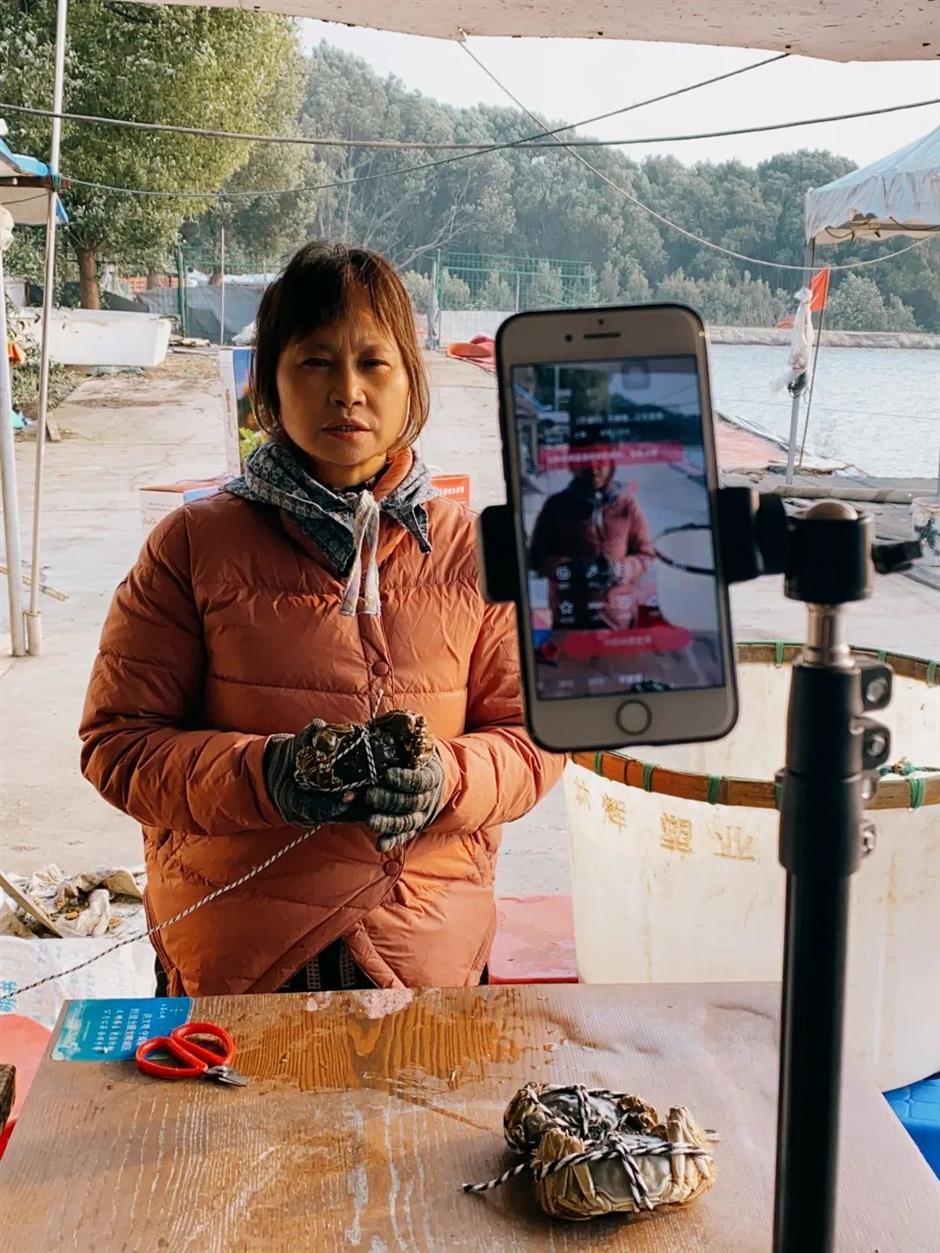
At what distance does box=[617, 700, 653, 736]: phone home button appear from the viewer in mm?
632

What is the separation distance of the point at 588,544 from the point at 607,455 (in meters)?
0.05

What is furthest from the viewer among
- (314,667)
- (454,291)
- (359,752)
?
(454,291)

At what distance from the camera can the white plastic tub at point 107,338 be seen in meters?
20.3

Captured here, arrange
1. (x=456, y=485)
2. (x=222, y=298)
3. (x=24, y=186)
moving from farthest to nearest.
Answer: (x=222, y=298) < (x=24, y=186) < (x=456, y=485)

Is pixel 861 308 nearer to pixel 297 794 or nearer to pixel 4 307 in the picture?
pixel 4 307

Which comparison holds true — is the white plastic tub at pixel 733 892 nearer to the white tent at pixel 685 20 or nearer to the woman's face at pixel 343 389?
Result: the woman's face at pixel 343 389

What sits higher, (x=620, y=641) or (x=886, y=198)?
(x=886, y=198)

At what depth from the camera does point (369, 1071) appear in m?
1.17

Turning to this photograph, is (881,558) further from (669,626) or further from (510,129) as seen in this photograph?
(510,129)

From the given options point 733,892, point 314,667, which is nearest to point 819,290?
point 733,892

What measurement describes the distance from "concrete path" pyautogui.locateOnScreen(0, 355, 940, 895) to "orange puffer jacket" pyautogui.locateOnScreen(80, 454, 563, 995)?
10.5 inches

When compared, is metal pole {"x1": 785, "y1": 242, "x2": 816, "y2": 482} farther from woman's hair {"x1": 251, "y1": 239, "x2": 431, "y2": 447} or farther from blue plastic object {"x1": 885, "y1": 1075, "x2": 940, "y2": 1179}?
woman's hair {"x1": 251, "y1": 239, "x2": 431, "y2": 447}

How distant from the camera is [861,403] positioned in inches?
1045

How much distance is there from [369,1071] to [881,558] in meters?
0.78
